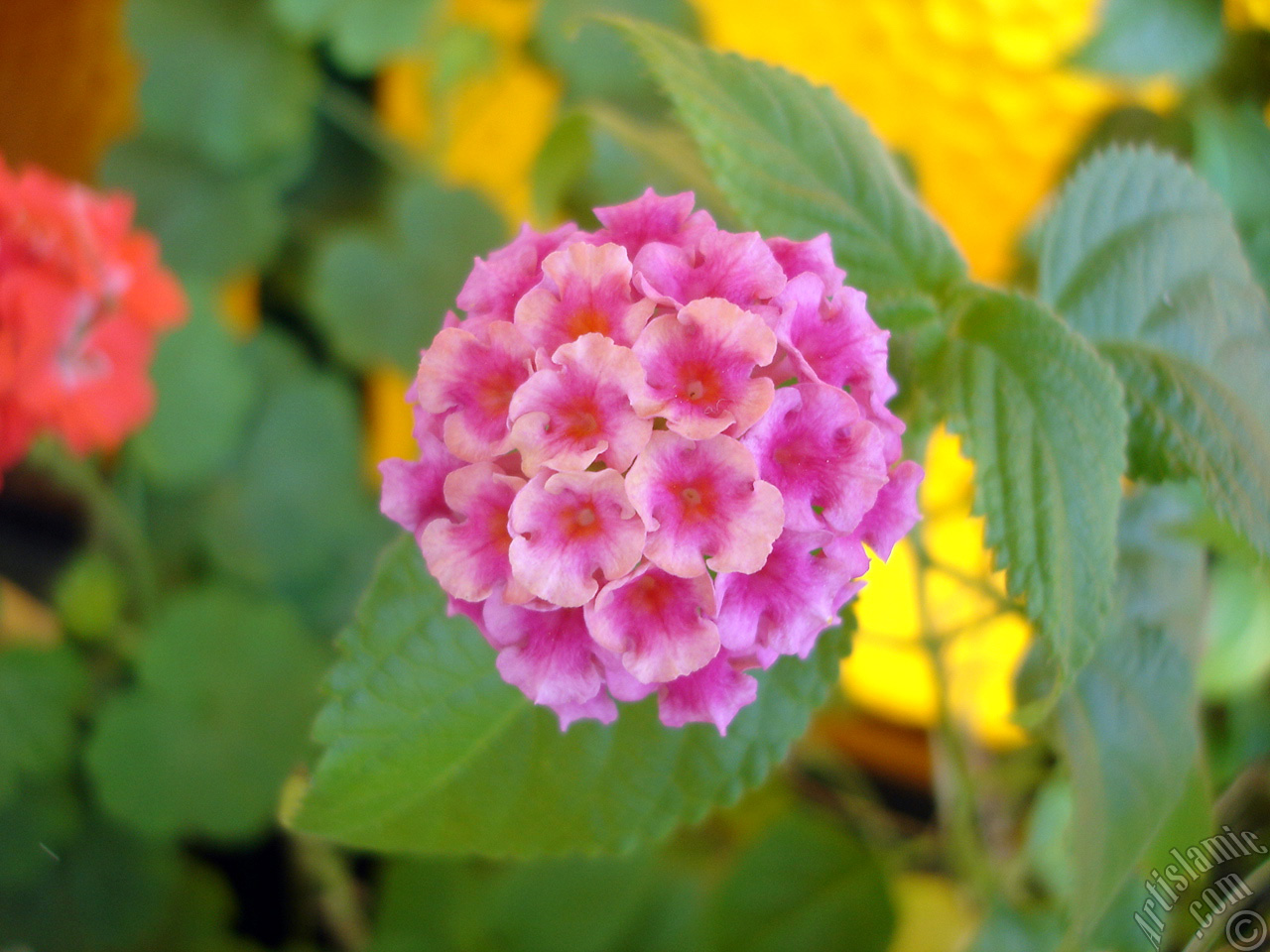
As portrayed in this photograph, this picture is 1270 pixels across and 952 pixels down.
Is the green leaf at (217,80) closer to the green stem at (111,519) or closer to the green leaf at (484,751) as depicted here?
the green stem at (111,519)

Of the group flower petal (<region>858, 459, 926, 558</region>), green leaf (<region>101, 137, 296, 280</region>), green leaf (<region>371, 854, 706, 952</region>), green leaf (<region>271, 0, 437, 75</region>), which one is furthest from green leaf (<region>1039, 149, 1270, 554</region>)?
green leaf (<region>101, 137, 296, 280</region>)

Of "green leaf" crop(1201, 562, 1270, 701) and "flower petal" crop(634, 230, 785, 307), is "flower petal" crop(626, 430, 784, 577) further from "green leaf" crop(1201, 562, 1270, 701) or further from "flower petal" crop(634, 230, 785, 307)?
"green leaf" crop(1201, 562, 1270, 701)

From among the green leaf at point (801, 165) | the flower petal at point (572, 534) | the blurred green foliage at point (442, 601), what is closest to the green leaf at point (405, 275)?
the blurred green foliage at point (442, 601)

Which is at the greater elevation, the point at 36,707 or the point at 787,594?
the point at 787,594

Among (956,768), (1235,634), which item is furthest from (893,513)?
(1235,634)

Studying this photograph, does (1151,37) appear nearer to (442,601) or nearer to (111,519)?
(442,601)
